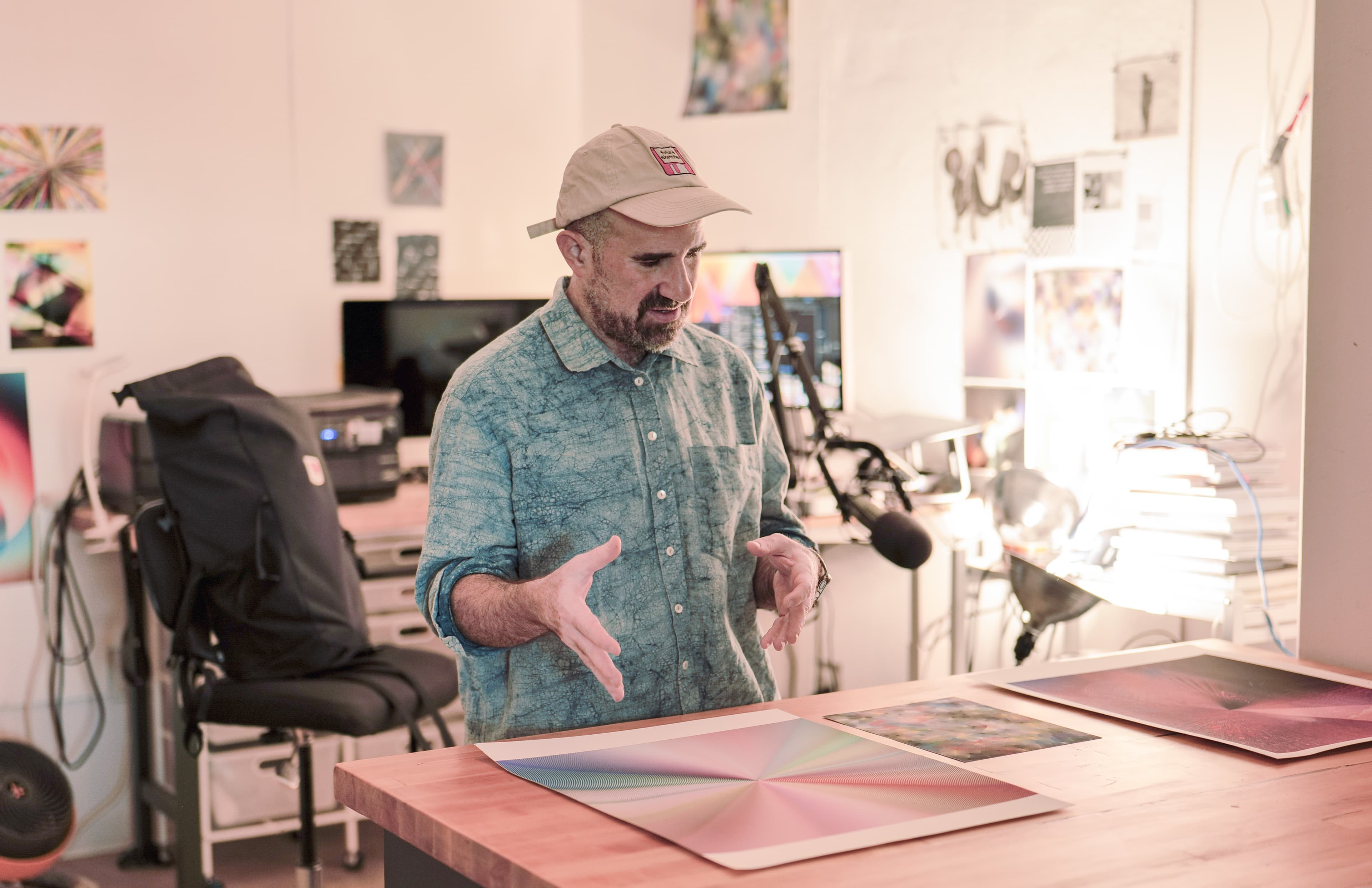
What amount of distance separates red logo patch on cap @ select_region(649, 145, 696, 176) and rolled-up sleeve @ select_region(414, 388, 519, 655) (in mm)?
349

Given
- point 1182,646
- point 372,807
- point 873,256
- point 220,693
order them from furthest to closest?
point 873,256, point 220,693, point 1182,646, point 372,807

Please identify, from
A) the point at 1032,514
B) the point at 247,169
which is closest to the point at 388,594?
the point at 247,169

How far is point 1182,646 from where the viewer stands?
1532 mm

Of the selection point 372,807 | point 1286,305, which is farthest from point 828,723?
point 1286,305

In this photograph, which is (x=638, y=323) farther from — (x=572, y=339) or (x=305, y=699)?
(x=305, y=699)

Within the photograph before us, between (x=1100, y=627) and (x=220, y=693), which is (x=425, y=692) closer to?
(x=220, y=693)

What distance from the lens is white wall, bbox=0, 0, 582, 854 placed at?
3.29 metres

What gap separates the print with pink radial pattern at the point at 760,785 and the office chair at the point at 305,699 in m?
1.34

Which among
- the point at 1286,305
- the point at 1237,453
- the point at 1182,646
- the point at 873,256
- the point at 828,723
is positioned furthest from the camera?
the point at 873,256

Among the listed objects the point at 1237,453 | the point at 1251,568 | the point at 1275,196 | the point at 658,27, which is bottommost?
the point at 1251,568

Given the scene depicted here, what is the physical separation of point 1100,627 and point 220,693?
206 centimetres

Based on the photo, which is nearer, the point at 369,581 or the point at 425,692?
the point at 425,692

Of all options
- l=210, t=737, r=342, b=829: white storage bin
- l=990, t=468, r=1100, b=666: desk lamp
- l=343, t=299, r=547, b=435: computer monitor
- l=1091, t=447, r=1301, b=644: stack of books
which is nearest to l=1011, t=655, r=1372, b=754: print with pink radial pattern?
l=1091, t=447, r=1301, b=644: stack of books

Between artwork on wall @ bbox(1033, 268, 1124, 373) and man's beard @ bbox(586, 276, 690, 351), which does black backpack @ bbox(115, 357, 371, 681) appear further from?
artwork on wall @ bbox(1033, 268, 1124, 373)
